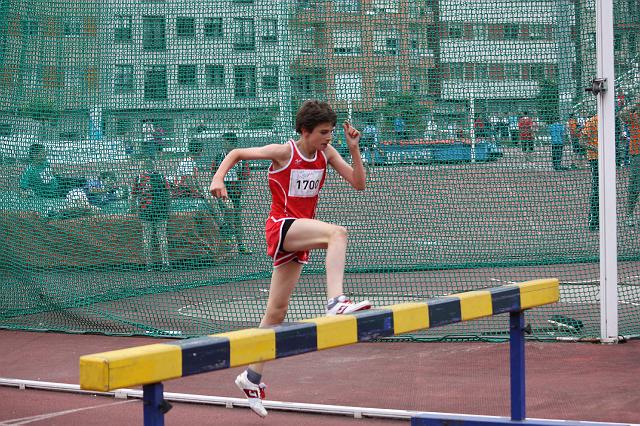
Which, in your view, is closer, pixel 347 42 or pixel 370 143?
pixel 347 42

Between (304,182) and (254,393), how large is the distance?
1.44 m

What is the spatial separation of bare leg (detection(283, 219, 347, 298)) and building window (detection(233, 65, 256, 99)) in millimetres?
4057

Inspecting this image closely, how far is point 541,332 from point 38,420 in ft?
15.5

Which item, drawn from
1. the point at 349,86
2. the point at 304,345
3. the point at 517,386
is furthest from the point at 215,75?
the point at 304,345

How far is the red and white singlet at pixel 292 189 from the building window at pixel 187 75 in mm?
3998

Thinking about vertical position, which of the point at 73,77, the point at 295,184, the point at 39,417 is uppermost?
the point at 73,77

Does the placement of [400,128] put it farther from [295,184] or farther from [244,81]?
[295,184]

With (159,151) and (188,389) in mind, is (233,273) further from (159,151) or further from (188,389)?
(188,389)

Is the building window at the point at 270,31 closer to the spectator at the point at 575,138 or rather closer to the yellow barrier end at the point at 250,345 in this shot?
the spectator at the point at 575,138

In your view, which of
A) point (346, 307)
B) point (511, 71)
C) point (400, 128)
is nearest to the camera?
point (346, 307)

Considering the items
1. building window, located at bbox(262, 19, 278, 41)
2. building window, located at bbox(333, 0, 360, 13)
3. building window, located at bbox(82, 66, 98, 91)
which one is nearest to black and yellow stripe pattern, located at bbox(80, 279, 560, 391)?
building window, located at bbox(333, 0, 360, 13)

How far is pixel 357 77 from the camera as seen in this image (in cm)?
969

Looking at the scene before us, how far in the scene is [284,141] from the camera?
9.98m

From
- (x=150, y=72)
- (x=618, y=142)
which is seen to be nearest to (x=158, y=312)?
(x=150, y=72)
